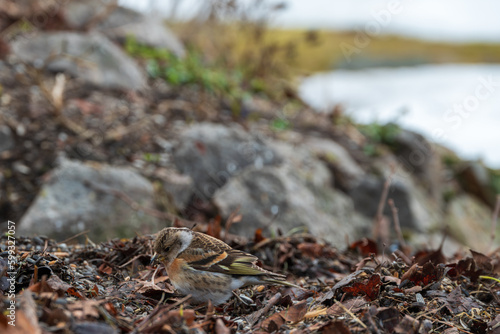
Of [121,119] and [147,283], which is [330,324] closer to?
[147,283]

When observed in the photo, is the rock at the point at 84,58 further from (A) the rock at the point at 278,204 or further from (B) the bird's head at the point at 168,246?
(B) the bird's head at the point at 168,246

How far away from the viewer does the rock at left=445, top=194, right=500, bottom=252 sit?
868cm

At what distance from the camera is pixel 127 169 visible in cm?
590

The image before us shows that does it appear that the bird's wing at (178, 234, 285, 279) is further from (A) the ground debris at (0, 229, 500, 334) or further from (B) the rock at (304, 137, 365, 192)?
(B) the rock at (304, 137, 365, 192)

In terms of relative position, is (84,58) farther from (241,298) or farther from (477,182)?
(477,182)

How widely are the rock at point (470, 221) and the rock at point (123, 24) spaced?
5.77 metres

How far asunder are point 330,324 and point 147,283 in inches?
46.8

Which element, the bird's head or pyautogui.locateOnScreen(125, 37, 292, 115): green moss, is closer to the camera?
the bird's head

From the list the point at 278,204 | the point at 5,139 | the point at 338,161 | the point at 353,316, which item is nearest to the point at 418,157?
the point at 338,161

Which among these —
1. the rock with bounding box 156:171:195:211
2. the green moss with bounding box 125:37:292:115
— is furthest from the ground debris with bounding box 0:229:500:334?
the green moss with bounding box 125:37:292:115

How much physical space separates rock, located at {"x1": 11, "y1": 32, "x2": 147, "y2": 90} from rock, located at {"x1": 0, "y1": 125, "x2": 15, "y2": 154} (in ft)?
5.34

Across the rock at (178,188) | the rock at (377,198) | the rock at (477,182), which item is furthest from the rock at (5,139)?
the rock at (477,182)

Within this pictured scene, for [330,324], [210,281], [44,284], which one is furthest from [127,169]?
[330,324]

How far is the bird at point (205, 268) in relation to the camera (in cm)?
312
